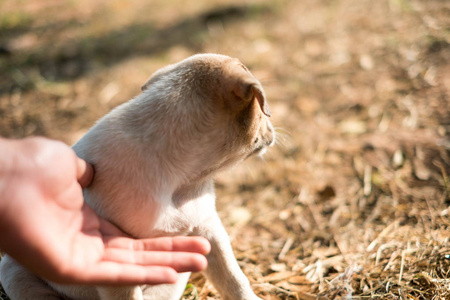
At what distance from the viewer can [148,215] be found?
181 centimetres

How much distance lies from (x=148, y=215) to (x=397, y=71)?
11.6 feet

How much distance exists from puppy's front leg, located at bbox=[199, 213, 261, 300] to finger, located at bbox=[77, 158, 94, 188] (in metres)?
0.59

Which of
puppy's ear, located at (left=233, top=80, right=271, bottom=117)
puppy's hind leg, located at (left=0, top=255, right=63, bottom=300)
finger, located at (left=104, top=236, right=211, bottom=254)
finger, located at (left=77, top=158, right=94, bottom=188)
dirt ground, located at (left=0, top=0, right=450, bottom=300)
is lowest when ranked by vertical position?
dirt ground, located at (left=0, top=0, right=450, bottom=300)

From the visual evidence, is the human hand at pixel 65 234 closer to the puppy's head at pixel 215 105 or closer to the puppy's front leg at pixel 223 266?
the puppy's front leg at pixel 223 266

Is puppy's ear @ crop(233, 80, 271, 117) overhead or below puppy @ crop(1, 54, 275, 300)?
overhead

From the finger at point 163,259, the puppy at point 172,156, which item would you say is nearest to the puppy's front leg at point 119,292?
the puppy at point 172,156

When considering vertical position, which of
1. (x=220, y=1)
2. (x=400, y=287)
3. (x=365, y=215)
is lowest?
(x=365, y=215)

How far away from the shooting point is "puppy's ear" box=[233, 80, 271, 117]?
5.74ft

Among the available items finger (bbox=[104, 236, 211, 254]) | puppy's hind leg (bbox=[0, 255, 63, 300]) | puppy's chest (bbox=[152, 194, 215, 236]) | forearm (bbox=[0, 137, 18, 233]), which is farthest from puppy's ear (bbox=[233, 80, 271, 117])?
puppy's hind leg (bbox=[0, 255, 63, 300])

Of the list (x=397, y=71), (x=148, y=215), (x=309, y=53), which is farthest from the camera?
(x=309, y=53)

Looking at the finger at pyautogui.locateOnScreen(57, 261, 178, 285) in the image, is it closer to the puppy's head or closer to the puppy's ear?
the puppy's head

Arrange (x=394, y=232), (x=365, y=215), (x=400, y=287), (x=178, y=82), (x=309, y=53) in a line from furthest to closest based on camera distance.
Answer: (x=309, y=53) → (x=365, y=215) → (x=394, y=232) → (x=400, y=287) → (x=178, y=82)

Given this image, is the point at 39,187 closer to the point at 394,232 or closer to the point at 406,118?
the point at 394,232

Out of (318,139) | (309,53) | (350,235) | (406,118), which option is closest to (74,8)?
(309,53)
